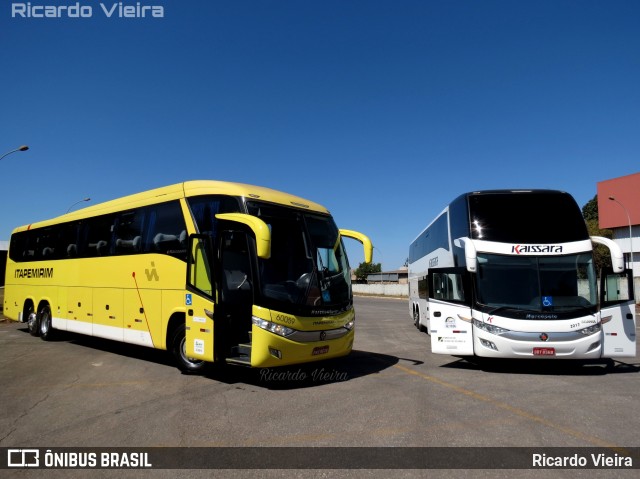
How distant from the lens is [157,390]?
7344 millimetres

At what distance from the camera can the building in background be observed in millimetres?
50406

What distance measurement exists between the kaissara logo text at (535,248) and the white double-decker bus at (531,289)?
0.06ft

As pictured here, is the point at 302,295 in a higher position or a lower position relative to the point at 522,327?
higher

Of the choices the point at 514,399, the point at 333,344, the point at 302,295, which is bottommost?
the point at 514,399

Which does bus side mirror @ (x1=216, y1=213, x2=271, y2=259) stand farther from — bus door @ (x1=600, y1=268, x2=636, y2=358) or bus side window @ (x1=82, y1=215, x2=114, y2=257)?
bus door @ (x1=600, y1=268, x2=636, y2=358)

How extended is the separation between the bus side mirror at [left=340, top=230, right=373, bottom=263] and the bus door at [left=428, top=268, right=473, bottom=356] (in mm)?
1612

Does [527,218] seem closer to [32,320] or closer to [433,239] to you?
[433,239]

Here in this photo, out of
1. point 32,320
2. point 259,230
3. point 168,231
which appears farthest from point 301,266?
point 32,320

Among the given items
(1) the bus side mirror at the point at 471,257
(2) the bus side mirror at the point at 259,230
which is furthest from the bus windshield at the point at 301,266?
(1) the bus side mirror at the point at 471,257

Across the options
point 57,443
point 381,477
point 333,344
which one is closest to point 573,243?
point 333,344

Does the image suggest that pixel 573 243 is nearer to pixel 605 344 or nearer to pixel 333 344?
pixel 605 344

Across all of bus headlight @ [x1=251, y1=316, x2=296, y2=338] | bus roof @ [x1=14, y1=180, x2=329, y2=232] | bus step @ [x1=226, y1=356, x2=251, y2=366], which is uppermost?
bus roof @ [x1=14, y1=180, x2=329, y2=232]

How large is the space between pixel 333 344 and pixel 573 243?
5.26 m

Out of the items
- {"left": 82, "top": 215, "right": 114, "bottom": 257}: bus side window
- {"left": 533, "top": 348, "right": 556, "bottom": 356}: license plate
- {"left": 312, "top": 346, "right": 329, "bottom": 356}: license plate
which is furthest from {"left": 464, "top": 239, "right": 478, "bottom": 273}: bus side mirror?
{"left": 82, "top": 215, "right": 114, "bottom": 257}: bus side window
